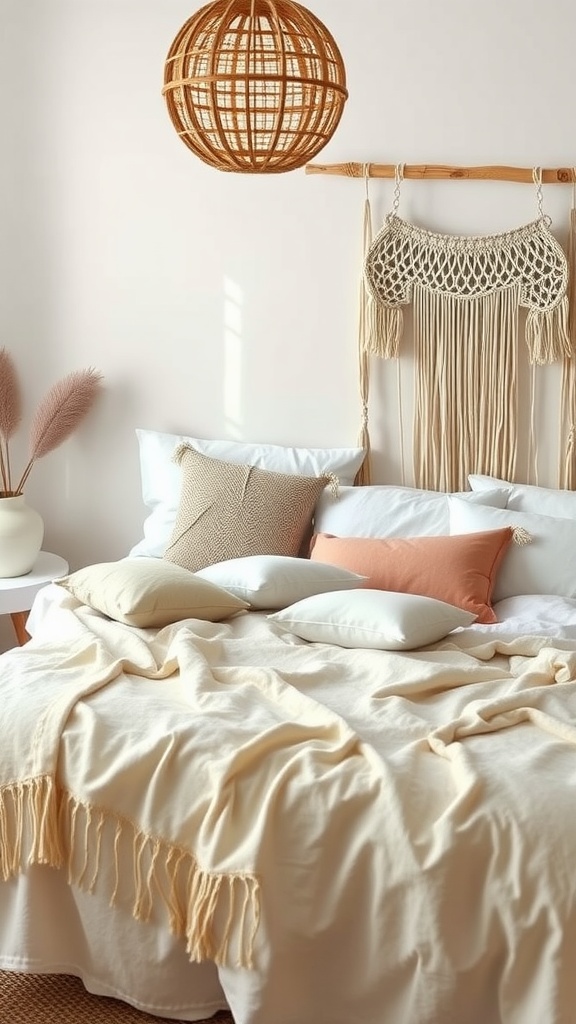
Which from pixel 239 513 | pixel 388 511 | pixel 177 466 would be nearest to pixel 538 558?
pixel 388 511

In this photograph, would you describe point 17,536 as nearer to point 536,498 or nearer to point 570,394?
point 536,498

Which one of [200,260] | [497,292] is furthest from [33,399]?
[497,292]

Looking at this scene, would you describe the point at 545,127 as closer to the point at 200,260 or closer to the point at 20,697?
the point at 200,260

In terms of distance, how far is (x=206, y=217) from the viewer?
3.94m

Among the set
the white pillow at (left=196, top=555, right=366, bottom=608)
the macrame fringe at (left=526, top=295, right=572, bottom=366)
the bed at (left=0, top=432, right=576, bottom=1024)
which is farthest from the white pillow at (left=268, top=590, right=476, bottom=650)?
the macrame fringe at (left=526, top=295, right=572, bottom=366)

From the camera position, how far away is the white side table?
3715mm

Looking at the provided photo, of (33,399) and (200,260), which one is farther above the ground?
(200,260)

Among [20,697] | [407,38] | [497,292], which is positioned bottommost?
[20,697]

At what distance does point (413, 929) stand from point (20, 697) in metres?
0.93

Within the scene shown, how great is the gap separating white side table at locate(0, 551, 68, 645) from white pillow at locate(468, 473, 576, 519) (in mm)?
1367

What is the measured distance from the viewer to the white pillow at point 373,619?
8.86 ft

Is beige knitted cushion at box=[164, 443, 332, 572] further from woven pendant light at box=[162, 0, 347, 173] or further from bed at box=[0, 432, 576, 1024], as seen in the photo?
woven pendant light at box=[162, 0, 347, 173]

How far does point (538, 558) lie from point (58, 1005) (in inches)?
67.8

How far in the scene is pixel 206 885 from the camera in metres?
1.99
